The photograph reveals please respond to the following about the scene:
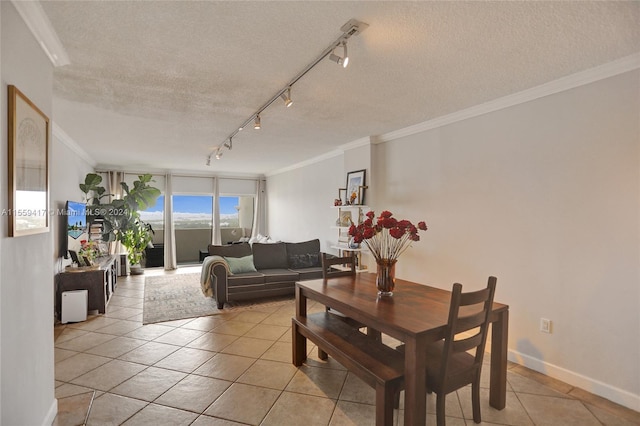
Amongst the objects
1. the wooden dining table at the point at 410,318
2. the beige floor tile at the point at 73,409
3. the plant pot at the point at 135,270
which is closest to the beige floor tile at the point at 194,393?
the beige floor tile at the point at 73,409

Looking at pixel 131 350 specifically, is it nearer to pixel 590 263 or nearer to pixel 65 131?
pixel 65 131

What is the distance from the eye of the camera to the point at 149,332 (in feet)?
12.3

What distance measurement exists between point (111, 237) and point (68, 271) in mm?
2188

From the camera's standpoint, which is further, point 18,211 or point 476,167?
point 476,167

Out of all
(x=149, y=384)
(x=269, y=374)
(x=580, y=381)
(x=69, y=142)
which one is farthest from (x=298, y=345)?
(x=69, y=142)

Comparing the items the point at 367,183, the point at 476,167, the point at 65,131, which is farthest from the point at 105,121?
the point at 476,167

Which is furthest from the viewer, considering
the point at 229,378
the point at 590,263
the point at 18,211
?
the point at 229,378

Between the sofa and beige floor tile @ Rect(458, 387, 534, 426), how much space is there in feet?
10.5

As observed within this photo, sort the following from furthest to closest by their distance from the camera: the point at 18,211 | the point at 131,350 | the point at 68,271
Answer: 1. the point at 68,271
2. the point at 131,350
3. the point at 18,211

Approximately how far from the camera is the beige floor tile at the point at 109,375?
8.61ft

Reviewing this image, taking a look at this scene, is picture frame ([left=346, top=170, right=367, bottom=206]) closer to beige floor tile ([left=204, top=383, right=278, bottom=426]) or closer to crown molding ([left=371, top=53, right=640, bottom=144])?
crown molding ([left=371, top=53, right=640, bottom=144])

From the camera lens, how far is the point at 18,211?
163 cm

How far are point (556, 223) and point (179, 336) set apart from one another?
13.1 ft

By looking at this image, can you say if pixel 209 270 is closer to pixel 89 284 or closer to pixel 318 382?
pixel 89 284
